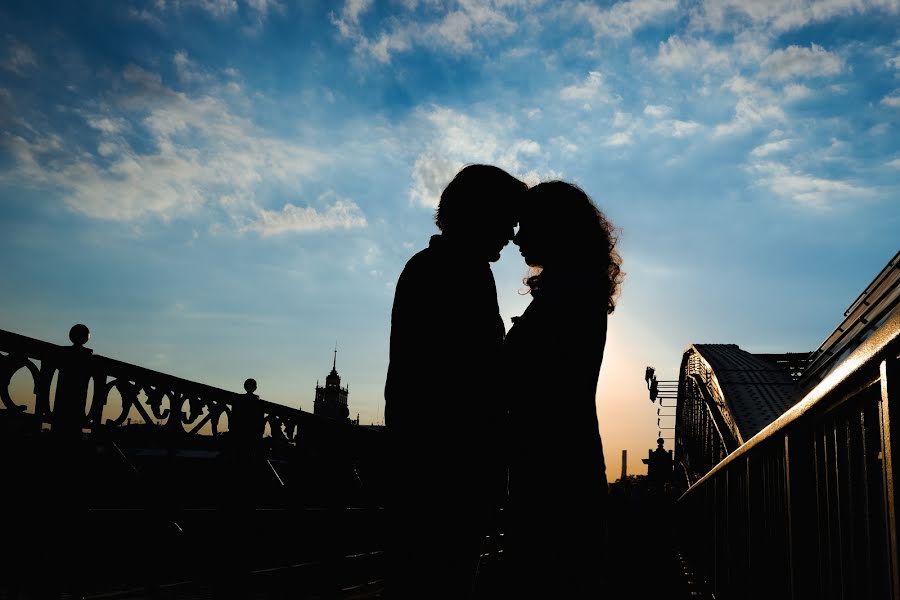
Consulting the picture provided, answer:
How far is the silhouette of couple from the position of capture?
7.12ft

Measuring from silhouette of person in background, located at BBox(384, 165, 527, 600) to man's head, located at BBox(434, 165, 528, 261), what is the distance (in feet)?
0.24

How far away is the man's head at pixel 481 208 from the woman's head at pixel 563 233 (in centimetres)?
7

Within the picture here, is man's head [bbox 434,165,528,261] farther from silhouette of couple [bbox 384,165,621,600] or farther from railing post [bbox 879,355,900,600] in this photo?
railing post [bbox 879,355,900,600]

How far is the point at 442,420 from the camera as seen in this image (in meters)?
2.20

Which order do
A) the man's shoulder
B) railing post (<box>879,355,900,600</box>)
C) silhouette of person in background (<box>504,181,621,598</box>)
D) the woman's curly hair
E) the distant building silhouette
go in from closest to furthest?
1. railing post (<box>879,355,900,600</box>)
2. silhouette of person in background (<box>504,181,621,598</box>)
3. the man's shoulder
4. the woman's curly hair
5. the distant building silhouette

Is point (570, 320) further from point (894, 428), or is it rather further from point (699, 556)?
point (699, 556)

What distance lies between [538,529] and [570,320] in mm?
632

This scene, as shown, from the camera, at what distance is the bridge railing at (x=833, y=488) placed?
1404 mm

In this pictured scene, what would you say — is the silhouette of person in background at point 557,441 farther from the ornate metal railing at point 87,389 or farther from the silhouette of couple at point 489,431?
the ornate metal railing at point 87,389

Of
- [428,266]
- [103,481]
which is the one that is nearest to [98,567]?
[103,481]

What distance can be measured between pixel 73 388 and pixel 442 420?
5.39 feet

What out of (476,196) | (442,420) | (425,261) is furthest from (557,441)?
(476,196)

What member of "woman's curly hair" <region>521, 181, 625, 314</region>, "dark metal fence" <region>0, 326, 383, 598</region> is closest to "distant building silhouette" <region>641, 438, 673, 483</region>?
"dark metal fence" <region>0, 326, 383, 598</region>

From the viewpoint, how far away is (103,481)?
3262 millimetres
